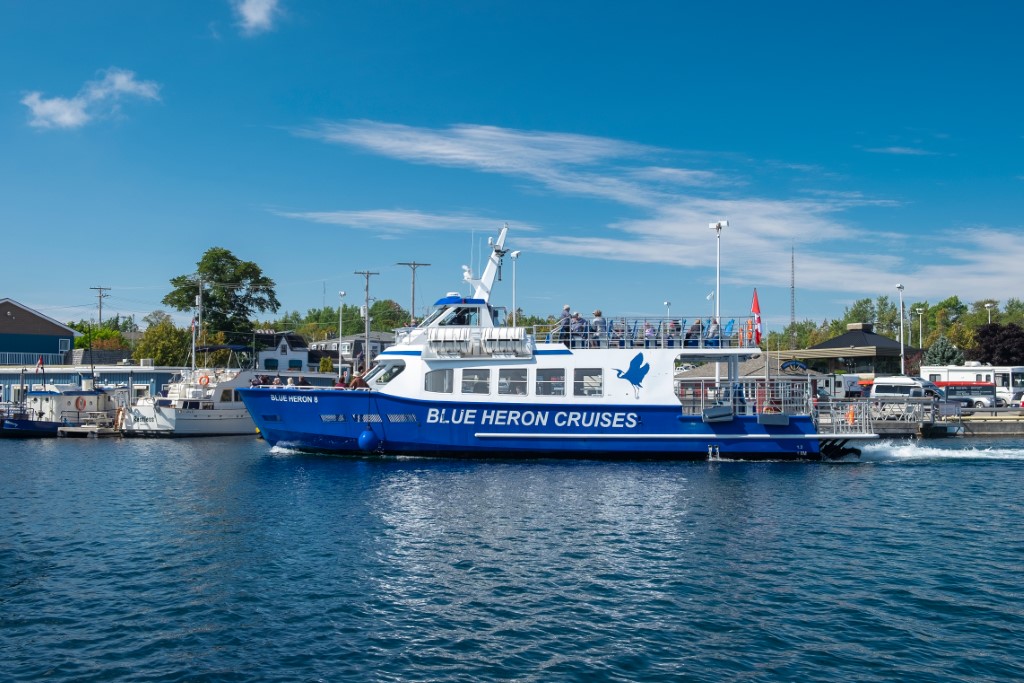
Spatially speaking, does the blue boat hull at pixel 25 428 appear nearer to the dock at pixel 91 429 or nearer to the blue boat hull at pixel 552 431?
the dock at pixel 91 429

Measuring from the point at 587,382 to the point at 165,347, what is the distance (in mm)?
56891

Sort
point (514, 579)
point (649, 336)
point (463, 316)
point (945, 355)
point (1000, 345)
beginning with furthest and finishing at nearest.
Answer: point (1000, 345) → point (945, 355) → point (463, 316) → point (649, 336) → point (514, 579)

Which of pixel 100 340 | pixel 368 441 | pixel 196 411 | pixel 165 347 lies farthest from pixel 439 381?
pixel 100 340

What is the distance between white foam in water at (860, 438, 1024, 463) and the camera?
32.5 metres

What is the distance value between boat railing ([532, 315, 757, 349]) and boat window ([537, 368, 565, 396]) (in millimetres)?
1313

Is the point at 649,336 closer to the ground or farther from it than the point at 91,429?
farther from it

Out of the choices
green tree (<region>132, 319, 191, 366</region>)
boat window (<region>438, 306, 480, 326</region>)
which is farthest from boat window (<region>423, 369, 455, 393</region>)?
green tree (<region>132, 319, 191, 366</region>)

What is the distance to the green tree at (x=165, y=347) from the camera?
7494 centimetres

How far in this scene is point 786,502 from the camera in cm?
2242

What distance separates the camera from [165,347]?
247 feet

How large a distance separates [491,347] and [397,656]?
796 inches

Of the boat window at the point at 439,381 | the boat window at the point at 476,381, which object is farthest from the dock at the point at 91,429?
the boat window at the point at 476,381

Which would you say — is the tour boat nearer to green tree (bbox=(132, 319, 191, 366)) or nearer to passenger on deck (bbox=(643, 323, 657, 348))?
passenger on deck (bbox=(643, 323, 657, 348))

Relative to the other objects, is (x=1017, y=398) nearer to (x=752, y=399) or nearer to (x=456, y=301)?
(x=752, y=399)
